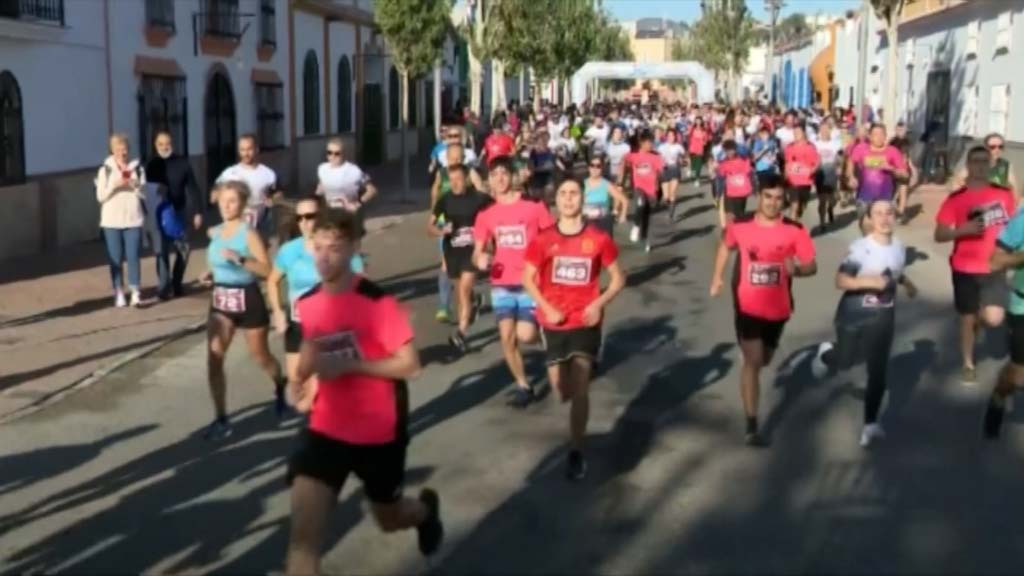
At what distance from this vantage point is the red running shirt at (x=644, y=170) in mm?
17531

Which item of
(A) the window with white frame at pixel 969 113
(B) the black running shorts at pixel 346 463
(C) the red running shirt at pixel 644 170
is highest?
(A) the window with white frame at pixel 969 113

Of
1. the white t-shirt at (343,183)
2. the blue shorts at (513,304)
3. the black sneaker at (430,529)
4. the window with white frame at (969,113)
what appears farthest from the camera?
the window with white frame at (969,113)

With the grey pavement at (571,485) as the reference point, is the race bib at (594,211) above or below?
above

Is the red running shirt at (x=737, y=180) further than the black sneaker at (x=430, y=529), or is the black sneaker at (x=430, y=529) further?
the red running shirt at (x=737, y=180)

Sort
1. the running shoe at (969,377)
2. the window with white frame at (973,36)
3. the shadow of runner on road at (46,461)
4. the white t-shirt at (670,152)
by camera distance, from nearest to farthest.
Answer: the shadow of runner on road at (46,461), the running shoe at (969,377), the white t-shirt at (670,152), the window with white frame at (973,36)

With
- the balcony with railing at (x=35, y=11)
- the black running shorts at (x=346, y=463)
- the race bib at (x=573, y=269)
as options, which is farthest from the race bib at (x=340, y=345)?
the balcony with railing at (x=35, y=11)

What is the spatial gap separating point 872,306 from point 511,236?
2.57m

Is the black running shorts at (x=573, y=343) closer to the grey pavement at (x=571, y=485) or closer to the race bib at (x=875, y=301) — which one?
the grey pavement at (x=571, y=485)

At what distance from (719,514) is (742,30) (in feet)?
204

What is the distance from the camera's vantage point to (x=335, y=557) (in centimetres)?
584

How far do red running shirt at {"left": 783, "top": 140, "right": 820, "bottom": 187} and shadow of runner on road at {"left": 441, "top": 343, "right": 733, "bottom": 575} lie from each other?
999 cm

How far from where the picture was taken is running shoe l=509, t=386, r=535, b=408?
8.91m

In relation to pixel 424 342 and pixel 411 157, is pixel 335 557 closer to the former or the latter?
pixel 424 342

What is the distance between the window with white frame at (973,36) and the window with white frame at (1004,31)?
1699 millimetres
